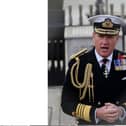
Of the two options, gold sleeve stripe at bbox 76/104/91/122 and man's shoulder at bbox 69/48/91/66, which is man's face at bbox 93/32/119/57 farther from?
gold sleeve stripe at bbox 76/104/91/122

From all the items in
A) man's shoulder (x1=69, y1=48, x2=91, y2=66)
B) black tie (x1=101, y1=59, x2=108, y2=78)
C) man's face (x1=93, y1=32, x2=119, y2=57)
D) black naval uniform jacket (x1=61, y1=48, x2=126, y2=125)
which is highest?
man's face (x1=93, y1=32, x2=119, y2=57)

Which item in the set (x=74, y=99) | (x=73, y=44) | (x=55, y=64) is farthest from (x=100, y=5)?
(x=74, y=99)

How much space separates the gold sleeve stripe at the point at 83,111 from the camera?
3900mm

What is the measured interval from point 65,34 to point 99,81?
0.61 meters

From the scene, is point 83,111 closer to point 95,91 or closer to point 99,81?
point 95,91

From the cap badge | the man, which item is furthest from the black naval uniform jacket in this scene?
the cap badge

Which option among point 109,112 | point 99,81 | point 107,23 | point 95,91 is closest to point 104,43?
point 107,23

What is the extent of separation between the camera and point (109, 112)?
3.87 metres

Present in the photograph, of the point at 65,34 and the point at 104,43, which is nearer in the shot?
the point at 65,34

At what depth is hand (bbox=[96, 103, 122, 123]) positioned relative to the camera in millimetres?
3859

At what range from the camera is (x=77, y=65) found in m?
3.91
